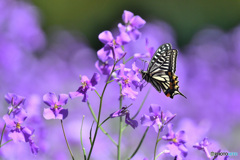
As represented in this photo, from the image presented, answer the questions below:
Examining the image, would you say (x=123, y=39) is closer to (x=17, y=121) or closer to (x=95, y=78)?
(x=95, y=78)

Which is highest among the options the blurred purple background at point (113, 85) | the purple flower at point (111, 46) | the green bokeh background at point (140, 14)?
the green bokeh background at point (140, 14)

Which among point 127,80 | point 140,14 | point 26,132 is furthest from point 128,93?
point 140,14

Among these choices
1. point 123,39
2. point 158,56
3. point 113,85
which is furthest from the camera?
point 113,85

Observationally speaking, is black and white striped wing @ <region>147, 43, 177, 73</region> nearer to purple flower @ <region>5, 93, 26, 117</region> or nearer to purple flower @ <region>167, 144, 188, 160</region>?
purple flower @ <region>167, 144, 188, 160</region>

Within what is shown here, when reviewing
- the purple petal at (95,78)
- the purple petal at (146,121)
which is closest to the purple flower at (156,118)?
the purple petal at (146,121)

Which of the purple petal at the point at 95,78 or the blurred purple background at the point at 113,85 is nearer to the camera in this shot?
the purple petal at the point at 95,78

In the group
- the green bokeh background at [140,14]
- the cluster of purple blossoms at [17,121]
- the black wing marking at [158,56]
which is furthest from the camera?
the green bokeh background at [140,14]

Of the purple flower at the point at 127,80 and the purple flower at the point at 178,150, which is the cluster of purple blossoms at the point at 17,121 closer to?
the purple flower at the point at 127,80
